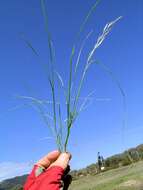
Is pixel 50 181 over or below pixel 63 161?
below

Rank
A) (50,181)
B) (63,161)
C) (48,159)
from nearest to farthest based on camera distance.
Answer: (50,181), (63,161), (48,159)

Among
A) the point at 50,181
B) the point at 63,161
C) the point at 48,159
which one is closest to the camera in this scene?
the point at 50,181

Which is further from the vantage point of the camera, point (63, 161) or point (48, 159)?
point (48, 159)

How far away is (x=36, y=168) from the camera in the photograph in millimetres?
3279

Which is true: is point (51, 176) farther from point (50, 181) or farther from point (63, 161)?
point (63, 161)

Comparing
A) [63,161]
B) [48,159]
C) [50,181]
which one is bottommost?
[50,181]

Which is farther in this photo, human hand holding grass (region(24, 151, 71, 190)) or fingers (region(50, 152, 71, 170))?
fingers (region(50, 152, 71, 170))

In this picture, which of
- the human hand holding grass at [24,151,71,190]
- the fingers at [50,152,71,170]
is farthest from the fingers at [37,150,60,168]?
the fingers at [50,152,71,170]

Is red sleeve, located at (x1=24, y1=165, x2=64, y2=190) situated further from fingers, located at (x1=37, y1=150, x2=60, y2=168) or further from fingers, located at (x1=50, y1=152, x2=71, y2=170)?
fingers, located at (x1=37, y1=150, x2=60, y2=168)

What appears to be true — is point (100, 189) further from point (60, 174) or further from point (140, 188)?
point (60, 174)

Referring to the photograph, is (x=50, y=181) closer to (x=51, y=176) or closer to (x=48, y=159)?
(x=51, y=176)

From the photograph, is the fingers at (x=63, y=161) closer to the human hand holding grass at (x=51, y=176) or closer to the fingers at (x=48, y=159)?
the human hand holding grass at (x=51, y=176)

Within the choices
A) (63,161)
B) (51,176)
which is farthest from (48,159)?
(51,176)

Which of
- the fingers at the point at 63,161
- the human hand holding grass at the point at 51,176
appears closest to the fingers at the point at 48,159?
the human hand holding grass at the point at 51,176
